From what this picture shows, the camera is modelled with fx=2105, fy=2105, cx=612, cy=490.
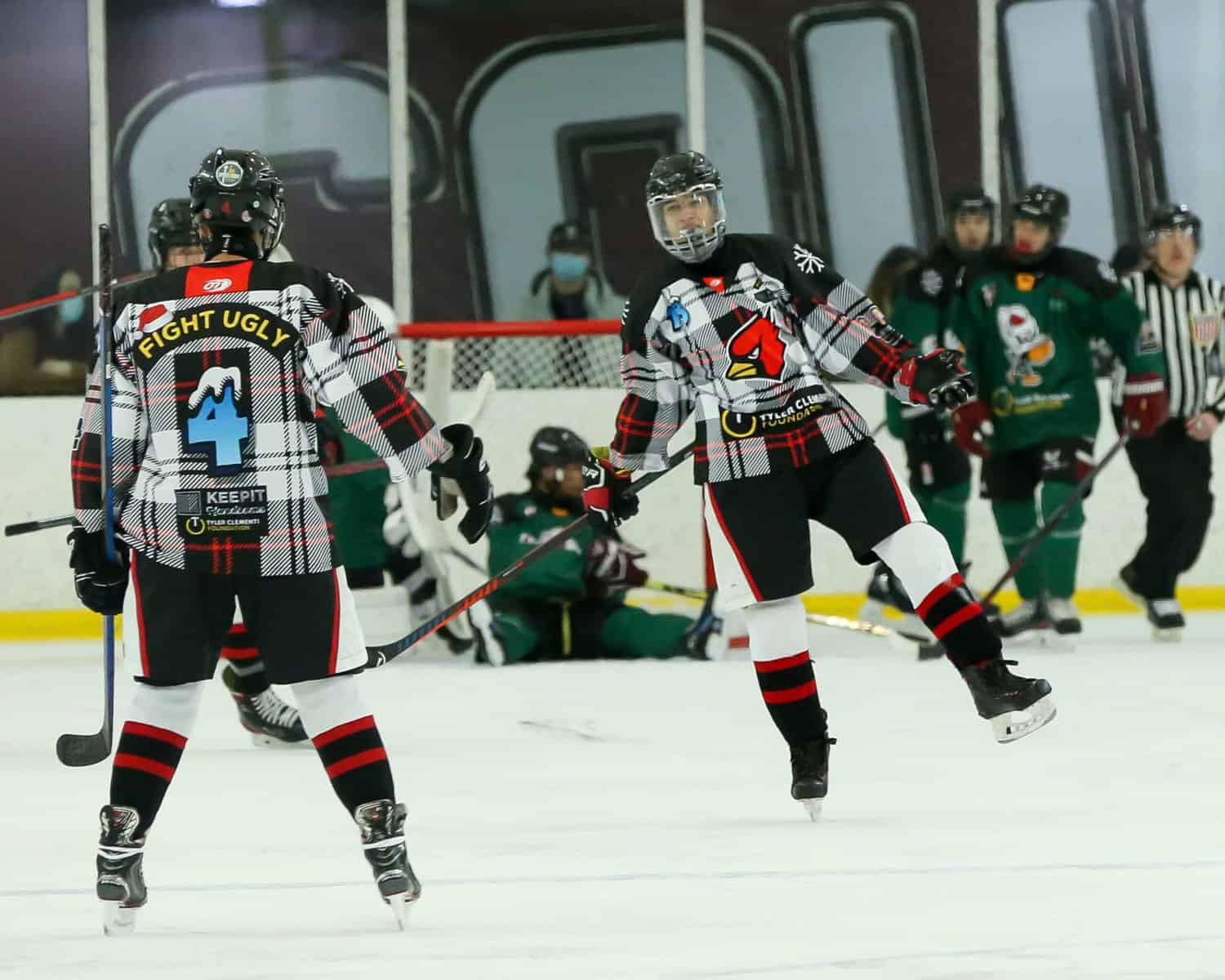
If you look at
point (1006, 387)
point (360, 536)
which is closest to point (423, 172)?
point (360, 536)

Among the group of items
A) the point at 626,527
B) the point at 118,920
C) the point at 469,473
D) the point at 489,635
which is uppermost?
the point at 626,527

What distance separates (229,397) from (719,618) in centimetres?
350

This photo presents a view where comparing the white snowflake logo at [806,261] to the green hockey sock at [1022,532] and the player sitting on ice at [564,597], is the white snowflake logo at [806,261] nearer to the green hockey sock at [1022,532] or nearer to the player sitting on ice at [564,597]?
the player sitting on ice at [564,597]

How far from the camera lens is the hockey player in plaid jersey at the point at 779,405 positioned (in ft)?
11.0

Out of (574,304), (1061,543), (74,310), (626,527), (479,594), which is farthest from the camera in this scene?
(574,304)

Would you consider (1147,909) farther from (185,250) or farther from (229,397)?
(185,250)

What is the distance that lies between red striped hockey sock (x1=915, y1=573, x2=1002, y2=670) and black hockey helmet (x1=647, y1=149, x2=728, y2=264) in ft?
2.17

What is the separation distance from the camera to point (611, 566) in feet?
18.9

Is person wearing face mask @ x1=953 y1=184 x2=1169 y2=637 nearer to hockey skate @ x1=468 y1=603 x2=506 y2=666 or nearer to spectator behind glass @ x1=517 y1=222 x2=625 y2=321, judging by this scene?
hockey skate @ x1=468 y1=603 x2=506 y2=666

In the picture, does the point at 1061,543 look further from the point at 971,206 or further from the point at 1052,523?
the point at 971,206

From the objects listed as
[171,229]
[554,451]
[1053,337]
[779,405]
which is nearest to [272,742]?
[171,229]

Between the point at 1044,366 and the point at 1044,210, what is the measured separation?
0.43 m

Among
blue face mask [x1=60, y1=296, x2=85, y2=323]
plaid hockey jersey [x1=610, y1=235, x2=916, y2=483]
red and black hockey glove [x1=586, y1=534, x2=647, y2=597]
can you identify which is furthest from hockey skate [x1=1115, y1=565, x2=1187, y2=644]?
blue face mask [x1=60, y1=296, x2=85, y2=323]

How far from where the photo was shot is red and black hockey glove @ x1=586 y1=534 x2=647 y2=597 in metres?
5.75
